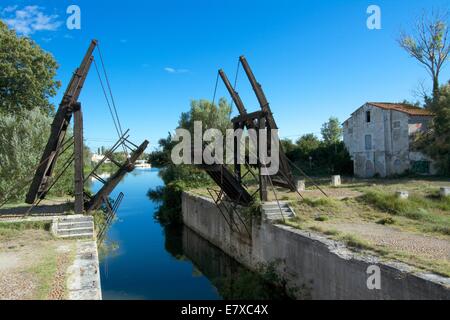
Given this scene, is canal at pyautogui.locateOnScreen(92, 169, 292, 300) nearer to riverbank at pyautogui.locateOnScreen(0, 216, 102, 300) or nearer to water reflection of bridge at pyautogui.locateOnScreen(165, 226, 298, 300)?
water reflection of bridge at pyautogui.locateOnScreen(165, 226, 298, 300)

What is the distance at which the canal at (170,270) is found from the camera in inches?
478

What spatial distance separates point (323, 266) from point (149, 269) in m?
9.77

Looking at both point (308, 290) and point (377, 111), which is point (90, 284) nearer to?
point (308, 290)

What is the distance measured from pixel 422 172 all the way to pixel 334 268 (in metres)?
21.3

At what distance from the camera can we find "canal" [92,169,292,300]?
478 inches

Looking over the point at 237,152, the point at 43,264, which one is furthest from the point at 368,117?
the point at 43,264

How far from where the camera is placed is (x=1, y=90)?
2289 cm

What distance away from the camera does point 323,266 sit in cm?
873

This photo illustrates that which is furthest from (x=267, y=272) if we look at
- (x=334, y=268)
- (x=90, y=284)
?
(x=90, y=284)

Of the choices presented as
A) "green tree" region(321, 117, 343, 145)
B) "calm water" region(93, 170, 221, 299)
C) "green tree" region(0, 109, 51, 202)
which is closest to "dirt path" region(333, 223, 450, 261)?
"calm water" region(93, 170, 221, 299)

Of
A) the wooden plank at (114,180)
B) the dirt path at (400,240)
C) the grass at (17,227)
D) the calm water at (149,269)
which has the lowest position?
the calm water at (149,269)

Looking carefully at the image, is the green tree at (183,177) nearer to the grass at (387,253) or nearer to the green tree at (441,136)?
the grass at (387,253)

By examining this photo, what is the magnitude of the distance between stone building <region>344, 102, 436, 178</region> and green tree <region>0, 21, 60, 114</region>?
2612cm

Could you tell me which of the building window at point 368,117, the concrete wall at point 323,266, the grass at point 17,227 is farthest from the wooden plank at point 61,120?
the building window at point 368,117
